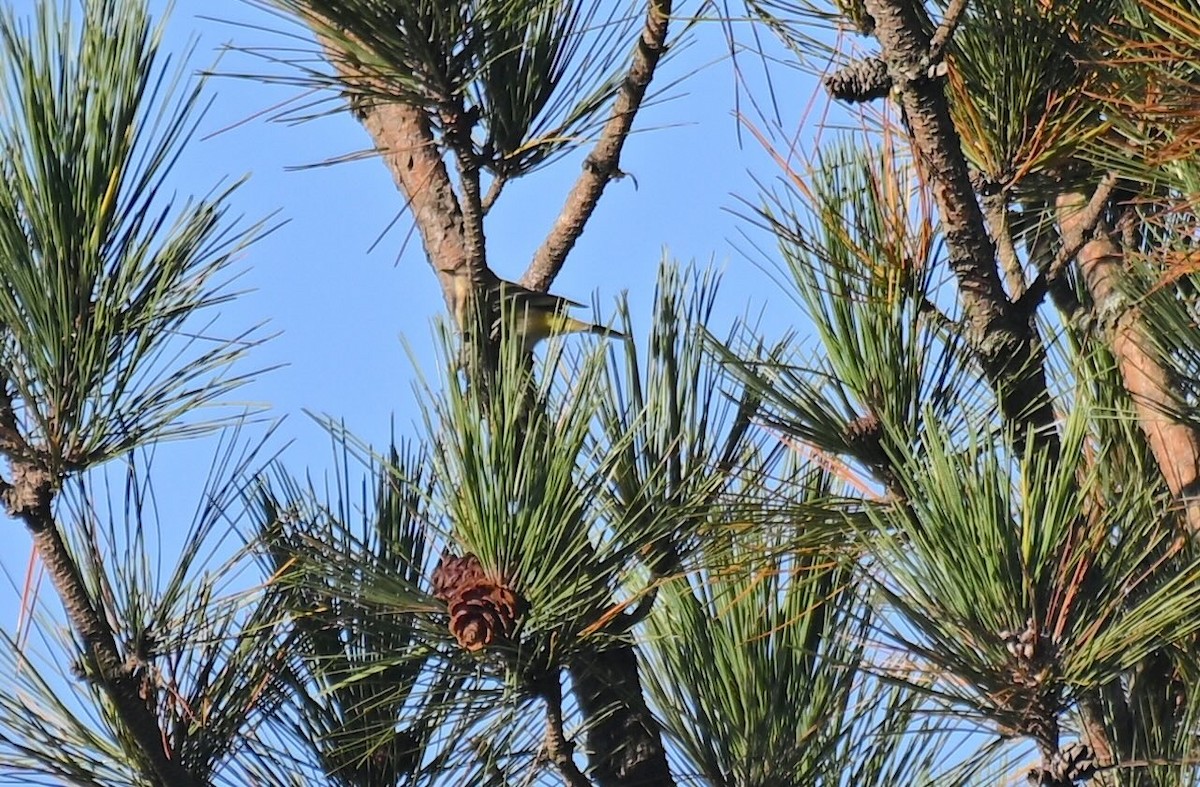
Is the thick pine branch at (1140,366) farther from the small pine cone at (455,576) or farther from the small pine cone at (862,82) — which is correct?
the small pine cone at (455,576)

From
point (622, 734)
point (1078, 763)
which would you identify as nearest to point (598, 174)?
point (622, 734)

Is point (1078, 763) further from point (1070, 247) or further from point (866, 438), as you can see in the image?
point (1070, 247)

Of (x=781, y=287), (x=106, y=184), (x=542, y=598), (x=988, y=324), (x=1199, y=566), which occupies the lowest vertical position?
(x=1199, y=566)

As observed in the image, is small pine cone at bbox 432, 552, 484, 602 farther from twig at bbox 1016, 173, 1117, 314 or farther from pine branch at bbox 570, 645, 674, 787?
twig at bbox 1016, 173, 1117, 314

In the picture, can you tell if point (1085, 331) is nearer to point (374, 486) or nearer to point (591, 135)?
point (591, 135)

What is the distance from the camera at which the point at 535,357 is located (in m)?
1.51

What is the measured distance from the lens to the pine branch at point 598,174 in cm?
161

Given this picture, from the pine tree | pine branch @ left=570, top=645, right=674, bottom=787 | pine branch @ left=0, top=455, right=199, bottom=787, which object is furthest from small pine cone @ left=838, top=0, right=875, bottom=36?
pine branch @ left=0, top=455, right=199, bottom=787

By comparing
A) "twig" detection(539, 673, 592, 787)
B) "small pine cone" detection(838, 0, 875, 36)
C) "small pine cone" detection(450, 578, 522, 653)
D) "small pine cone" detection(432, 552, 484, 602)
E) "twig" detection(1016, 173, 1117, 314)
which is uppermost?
"small pine cone" detection(838, 0, 875, 36)

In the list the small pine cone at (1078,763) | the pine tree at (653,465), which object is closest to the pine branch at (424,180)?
the pine tree at (653,465)

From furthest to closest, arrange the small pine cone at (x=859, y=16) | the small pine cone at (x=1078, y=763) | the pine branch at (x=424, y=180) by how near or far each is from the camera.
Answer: the small pine cone at (x=859, y=16) < the pine branch at (x=424, y=180) < the small pine cone at (x=1078, y=763)

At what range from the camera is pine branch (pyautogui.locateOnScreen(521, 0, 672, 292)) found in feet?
5.27

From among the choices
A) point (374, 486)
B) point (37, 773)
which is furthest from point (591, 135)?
point (37, 773)

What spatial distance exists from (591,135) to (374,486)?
424 mm
